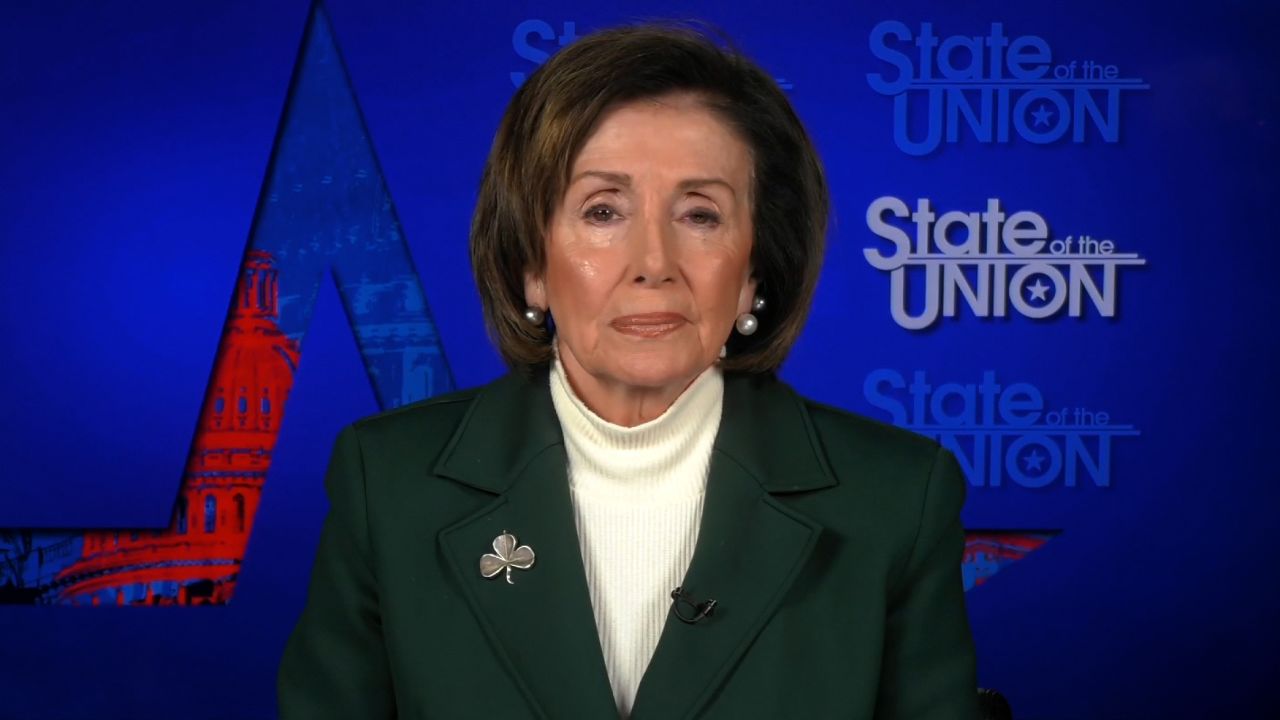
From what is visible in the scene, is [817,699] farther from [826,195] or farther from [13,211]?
[13,211]

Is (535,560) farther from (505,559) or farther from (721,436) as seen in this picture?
(721,436)

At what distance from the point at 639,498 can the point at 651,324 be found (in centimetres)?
22

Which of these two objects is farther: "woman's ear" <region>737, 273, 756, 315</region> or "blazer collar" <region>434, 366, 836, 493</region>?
"woman's ear" <region>737, 273, 756, 315</region>

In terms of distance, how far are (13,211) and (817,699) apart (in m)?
3.75

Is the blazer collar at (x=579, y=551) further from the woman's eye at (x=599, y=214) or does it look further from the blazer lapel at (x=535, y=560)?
the woman's eye at (x=599, y=214)

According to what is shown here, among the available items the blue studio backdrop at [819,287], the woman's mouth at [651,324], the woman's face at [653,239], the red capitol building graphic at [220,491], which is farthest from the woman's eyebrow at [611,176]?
the red capitol building graphic at [220,491]

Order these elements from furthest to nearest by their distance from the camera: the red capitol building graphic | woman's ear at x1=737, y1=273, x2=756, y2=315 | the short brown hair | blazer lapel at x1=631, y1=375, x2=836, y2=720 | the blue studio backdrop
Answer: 1. the red capitol building graphic
2. the blue studio backdrop
3. woman's ear at x1=737, y1=273, x2=756, y2=315
4. the short brown hair
5. blazer lapel at x1=631, y1=375, x2=836, y2=720

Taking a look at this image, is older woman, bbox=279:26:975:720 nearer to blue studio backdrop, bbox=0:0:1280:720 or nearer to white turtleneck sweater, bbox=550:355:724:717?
white turtleneck sweater, bbox=550:355:724:717

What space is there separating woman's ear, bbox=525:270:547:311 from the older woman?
1 cm

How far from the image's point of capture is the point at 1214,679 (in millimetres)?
4281

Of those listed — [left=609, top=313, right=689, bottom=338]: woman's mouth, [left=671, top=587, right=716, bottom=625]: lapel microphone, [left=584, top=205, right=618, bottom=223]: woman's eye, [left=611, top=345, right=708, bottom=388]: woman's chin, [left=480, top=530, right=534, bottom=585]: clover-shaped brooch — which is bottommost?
[left=671, top=587, right=716, bottom=625]: lapel microphone

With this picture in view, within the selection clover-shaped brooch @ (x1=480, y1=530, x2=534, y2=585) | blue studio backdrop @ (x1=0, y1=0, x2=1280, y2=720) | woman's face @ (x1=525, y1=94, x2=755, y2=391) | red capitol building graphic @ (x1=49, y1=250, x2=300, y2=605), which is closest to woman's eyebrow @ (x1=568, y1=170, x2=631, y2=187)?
woman's face @ (x1=525, y1=94, x2=755, y2=391)

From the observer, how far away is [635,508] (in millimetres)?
1625

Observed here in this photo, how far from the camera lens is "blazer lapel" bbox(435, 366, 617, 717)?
149cm
